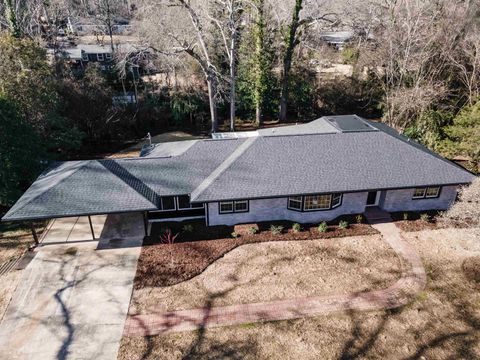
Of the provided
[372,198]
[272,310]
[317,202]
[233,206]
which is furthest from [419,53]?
[272,310]

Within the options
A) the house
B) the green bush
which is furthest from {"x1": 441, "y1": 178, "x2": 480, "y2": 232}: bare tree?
the green bush

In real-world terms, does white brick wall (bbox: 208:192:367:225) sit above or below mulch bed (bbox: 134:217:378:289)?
above

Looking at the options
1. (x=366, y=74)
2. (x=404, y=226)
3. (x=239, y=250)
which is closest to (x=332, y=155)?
(x=404, y=226)

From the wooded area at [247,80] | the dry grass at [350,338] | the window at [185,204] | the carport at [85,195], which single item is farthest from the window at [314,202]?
the wooded area at [247,80]

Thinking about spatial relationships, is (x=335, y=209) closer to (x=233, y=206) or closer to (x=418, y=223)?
(x=418, y=223)

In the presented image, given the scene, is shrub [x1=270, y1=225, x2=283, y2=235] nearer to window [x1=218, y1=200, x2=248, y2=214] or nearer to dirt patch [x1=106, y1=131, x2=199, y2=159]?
window [x1=218, y1=200, x2=248, y2=214]

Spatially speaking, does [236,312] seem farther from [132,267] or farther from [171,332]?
[132,267]
